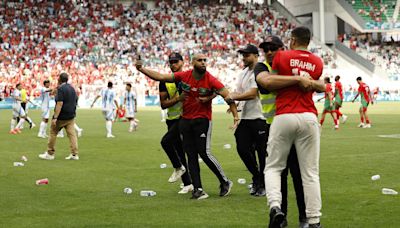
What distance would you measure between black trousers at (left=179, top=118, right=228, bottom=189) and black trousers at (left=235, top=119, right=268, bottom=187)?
1.81 ft

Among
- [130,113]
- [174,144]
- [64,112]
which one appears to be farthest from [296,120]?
[130,113]

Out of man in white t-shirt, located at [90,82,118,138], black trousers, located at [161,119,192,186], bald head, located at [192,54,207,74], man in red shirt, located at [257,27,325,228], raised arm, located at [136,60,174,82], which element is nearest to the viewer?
man in red shirt, located at [257,27,325,228]

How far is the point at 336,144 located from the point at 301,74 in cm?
1309

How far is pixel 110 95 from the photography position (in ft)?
87.9

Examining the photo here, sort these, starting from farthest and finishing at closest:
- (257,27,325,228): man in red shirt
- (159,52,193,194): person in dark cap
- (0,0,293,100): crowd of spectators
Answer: (0,0,293,100): crowd of spectators < (159,52,193,194): person in dark cap < (257,27,325,228): man in red shirt

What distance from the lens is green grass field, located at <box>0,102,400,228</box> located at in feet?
29.4

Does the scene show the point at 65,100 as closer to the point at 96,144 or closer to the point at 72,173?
the point at 72,173

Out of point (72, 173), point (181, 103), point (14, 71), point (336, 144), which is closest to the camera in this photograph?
point (181, 103)

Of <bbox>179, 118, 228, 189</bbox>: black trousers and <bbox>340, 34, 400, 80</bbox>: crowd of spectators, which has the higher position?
<bbox>340, 34, 400, 80</bbox>: crowd of spectators

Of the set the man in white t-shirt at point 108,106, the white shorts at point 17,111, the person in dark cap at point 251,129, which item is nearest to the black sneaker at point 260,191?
the person in dark cap at point 251,129

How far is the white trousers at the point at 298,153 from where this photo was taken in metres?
7.48

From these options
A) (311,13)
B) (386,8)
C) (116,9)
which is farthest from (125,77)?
(386,8)

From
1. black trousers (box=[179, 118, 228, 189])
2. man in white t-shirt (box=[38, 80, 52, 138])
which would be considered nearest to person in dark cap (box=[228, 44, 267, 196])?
black trousers (box=[179, 118, 228, 189])

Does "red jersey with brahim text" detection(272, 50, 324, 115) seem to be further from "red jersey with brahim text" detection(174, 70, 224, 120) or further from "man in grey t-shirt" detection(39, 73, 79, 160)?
"man in grey t-shirt" detection(39, 73, 79, 160)
